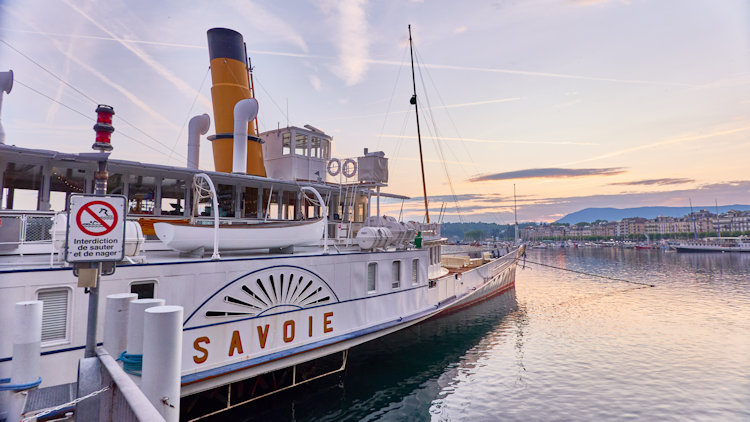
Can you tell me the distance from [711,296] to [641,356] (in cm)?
2940

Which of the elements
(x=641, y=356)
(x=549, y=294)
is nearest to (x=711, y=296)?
(x=549, y=294)

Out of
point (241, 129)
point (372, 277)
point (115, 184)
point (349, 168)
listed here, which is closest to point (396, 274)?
point (372, 277)

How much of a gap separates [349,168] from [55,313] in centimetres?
1293

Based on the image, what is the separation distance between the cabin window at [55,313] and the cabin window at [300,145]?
13.2 m

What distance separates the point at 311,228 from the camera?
44.0 ft

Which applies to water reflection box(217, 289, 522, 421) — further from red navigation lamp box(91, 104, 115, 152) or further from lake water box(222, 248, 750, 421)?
red navigation lamp box(91, 104, 115, 152)

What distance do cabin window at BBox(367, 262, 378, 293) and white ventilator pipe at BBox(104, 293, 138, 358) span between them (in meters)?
11.1

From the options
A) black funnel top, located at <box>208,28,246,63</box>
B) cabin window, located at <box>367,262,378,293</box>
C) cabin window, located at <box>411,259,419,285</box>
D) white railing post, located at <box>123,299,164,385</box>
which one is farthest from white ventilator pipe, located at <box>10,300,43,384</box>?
black funnel top, located at <box>208,28,246,63</box>

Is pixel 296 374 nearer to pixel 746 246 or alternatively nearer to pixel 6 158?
pixel 6 158

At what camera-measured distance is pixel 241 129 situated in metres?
16.9

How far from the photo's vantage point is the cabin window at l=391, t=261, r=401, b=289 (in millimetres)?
17256

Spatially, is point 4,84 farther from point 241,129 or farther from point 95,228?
point 95,228

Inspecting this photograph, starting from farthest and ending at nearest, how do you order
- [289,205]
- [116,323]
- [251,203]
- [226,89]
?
[289,205], [226,89], [251,203], [116,323]

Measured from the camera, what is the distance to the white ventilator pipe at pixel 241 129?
16.7m
